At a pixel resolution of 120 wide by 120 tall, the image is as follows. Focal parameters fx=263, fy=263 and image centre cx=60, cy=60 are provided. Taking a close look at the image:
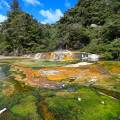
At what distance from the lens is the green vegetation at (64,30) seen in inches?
2212

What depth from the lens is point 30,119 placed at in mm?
13938

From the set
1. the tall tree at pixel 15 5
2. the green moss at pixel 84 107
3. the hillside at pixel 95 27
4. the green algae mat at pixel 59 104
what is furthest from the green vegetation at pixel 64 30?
the green moss at pixel 84 107

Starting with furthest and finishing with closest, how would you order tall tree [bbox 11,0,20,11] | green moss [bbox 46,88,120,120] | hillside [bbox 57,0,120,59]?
tall tree [bbox 11,0,20,11] → hillside [bbox 57,0,120,59] → green moss [bbox 46,88,120,120]

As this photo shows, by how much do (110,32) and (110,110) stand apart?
110ft

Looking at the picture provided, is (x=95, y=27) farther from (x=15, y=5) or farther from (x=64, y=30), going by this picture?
(x=15, y=5)

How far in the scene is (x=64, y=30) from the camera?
5972 centimetres

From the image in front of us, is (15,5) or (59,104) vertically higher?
(15,5)

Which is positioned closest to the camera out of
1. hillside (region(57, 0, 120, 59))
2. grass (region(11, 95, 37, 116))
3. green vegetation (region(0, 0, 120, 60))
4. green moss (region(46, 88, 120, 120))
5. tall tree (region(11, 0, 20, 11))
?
green moss (region(46, 88, 120, 120))

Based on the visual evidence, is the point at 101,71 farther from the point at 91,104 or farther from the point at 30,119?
the point at 30,119

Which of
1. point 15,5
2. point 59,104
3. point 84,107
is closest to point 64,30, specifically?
point 15,5

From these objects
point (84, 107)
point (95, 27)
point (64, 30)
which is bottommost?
point (84, 107)

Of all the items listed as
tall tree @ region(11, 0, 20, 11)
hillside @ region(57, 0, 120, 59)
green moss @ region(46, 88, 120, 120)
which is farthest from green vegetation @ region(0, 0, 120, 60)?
green moss @ region(46, 88, 120, 120)

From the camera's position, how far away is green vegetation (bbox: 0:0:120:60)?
56.2 metres

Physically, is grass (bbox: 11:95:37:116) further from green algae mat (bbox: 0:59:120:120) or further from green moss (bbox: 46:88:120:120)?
green moss (bbox: 46:88:120:120)
